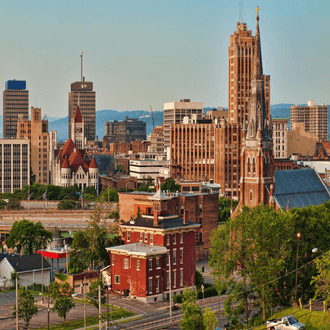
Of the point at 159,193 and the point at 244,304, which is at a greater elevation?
the point at 159,193

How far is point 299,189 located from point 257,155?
14274mm

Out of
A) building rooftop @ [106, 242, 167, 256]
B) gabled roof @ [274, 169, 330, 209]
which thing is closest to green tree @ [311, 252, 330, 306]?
building rooftop @ [106, 242, 167, 256]

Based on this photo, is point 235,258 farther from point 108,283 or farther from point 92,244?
point 92,244

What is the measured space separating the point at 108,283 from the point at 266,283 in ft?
94.1

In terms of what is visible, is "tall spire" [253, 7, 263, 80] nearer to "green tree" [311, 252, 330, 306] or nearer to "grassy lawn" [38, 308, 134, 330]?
"green tree" [311, 252, 330, 306]

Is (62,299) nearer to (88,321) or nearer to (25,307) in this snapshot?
(88,321)

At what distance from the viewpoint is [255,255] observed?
108 metres

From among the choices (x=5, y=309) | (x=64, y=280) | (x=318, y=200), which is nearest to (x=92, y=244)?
(x=64, y=280)

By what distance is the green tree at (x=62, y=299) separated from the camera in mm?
98562

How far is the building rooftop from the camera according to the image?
114m

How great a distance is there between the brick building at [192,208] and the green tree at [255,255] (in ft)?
143

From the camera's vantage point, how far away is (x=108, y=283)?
391 ft

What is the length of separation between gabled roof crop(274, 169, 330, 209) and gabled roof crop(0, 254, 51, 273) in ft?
162

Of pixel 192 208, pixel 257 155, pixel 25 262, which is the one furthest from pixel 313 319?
pixel 192 208
